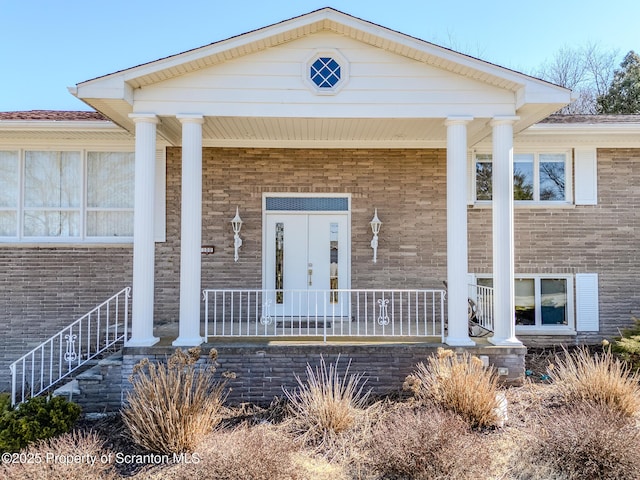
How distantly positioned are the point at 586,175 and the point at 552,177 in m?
0.64

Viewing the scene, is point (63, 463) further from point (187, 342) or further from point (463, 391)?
point (463, 391)

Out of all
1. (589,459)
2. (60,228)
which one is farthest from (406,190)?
(60,228)

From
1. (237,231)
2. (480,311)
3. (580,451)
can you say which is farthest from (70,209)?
(580,451)

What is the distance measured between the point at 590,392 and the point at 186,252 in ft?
19.4

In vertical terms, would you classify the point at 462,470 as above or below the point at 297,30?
below

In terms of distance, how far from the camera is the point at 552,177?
8.74 metres

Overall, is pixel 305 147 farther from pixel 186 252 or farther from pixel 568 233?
pixel 568 233

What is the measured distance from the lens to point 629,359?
6.90 metres

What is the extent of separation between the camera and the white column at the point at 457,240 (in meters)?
6.41

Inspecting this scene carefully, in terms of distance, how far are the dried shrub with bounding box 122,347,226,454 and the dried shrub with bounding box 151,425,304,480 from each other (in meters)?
0.22

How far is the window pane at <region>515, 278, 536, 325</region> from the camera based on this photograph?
28.5 feet

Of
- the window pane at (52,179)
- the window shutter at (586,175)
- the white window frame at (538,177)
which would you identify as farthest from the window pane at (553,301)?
the window pane at (52,179)

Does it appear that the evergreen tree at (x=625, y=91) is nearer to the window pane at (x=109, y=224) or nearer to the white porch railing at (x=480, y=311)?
the white porch railing at (x=480, y=311)

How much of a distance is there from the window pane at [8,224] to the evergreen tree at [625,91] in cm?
2168
